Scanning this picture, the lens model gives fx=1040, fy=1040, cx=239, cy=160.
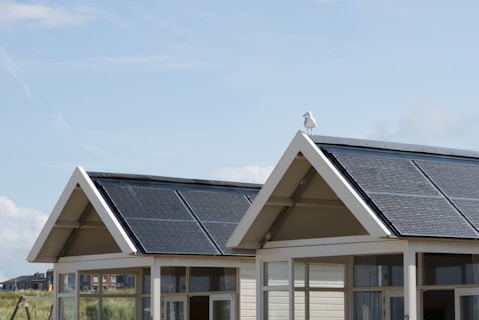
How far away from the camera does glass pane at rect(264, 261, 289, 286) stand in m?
18.8

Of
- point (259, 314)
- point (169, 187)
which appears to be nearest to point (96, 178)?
point (169, 187)

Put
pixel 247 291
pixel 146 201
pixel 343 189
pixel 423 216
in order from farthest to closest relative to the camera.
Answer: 1. pixel 146 201
2. pixel 247 291
3. pixel 343 189
4. pixel 423 216

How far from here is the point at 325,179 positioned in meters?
16.9

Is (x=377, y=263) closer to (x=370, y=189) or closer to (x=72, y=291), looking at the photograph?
(x=370, y=189)

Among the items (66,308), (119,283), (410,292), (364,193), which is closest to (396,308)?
(410,292)

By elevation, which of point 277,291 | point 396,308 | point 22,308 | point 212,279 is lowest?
point 396,308

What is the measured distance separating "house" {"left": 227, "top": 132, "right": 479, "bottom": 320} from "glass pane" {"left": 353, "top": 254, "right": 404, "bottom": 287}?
0.02 m

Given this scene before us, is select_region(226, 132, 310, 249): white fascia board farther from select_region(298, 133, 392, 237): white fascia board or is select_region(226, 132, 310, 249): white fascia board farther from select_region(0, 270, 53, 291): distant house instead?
select_region(0, 270, 53, 291): distant house

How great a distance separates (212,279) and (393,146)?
586 cm

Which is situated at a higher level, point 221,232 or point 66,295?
point 221,232

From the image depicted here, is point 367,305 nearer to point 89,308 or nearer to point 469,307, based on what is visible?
point 469,307

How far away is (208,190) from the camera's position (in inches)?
945

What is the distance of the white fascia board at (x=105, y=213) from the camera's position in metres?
20.5

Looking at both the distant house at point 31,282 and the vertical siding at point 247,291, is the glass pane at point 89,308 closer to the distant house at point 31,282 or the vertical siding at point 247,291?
the vertical siding at point 247,291
